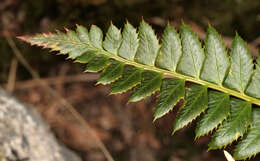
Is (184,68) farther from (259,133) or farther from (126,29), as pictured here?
(259,133)

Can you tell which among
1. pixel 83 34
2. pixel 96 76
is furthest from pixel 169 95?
pixel 96 76

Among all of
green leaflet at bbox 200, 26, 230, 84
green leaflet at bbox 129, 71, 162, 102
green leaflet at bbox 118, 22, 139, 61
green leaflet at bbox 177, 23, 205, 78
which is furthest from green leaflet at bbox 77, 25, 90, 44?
green leaflet at bbox 200, 26, 230, 84

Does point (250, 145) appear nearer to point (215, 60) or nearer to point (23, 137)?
point (215, 60)

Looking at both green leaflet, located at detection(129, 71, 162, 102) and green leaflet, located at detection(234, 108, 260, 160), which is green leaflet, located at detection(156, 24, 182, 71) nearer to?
green leaflet, located at detection(129, 71, 162, 102)

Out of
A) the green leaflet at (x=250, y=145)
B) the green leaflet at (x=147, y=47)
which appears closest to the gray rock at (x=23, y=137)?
the green leaflet at (x=147, y=47)

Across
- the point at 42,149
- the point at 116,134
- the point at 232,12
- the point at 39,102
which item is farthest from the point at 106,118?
the point at 232,12

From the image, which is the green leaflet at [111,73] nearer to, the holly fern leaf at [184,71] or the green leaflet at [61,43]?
the holly fern leaf at [184,71]
